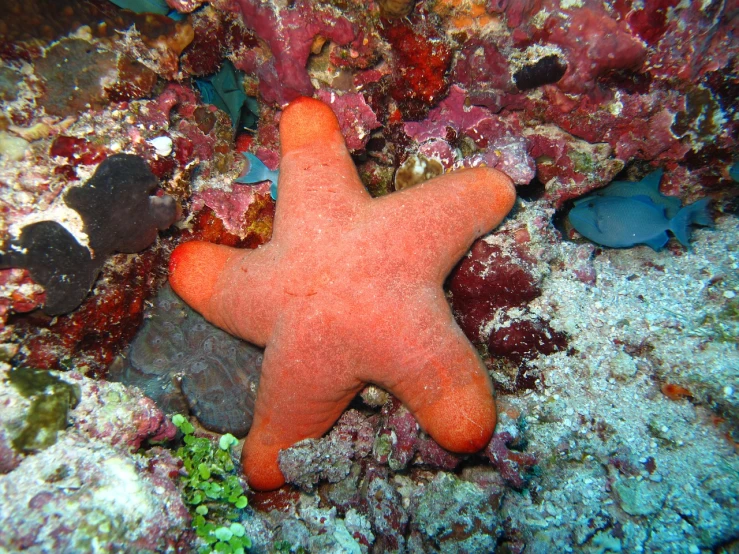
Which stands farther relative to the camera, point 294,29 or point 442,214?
point 294,29

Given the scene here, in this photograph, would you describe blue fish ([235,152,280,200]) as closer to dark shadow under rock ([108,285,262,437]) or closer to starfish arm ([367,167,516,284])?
starfish arm ([367,167,516,284])

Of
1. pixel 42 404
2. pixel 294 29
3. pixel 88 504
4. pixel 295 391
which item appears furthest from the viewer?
pixel 294 29

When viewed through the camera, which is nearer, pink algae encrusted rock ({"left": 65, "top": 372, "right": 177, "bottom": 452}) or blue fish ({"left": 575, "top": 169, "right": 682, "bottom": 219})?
pink algae encrusted rock ({"left": 65, "top": 372, "right": 177, "bottom": 452})

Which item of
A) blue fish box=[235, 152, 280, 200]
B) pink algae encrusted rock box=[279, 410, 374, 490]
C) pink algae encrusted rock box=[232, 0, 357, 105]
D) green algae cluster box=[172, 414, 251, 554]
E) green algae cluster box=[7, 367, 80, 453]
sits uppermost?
pink algae encrusted rock box=[232, 0, 357, 105]

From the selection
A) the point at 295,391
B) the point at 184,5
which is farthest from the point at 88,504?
the point at 184,5

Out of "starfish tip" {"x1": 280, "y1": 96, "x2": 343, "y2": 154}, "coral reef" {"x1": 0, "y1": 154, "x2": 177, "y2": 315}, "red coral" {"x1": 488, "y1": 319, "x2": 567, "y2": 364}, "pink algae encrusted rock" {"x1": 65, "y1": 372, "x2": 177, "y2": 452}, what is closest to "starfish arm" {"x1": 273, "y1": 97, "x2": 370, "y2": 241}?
"starfish tip" {"x1": 280, "y1": 96, "x2": 343, "y2": 154}

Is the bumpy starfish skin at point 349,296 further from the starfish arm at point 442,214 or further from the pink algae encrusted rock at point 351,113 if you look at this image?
the pink algae encrusted rock at point 351,113

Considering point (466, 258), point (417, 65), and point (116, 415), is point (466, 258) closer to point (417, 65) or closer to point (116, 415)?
point (417, 65)

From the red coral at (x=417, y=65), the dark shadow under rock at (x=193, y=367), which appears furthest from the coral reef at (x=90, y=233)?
the red coral at (x=417, y=65)
